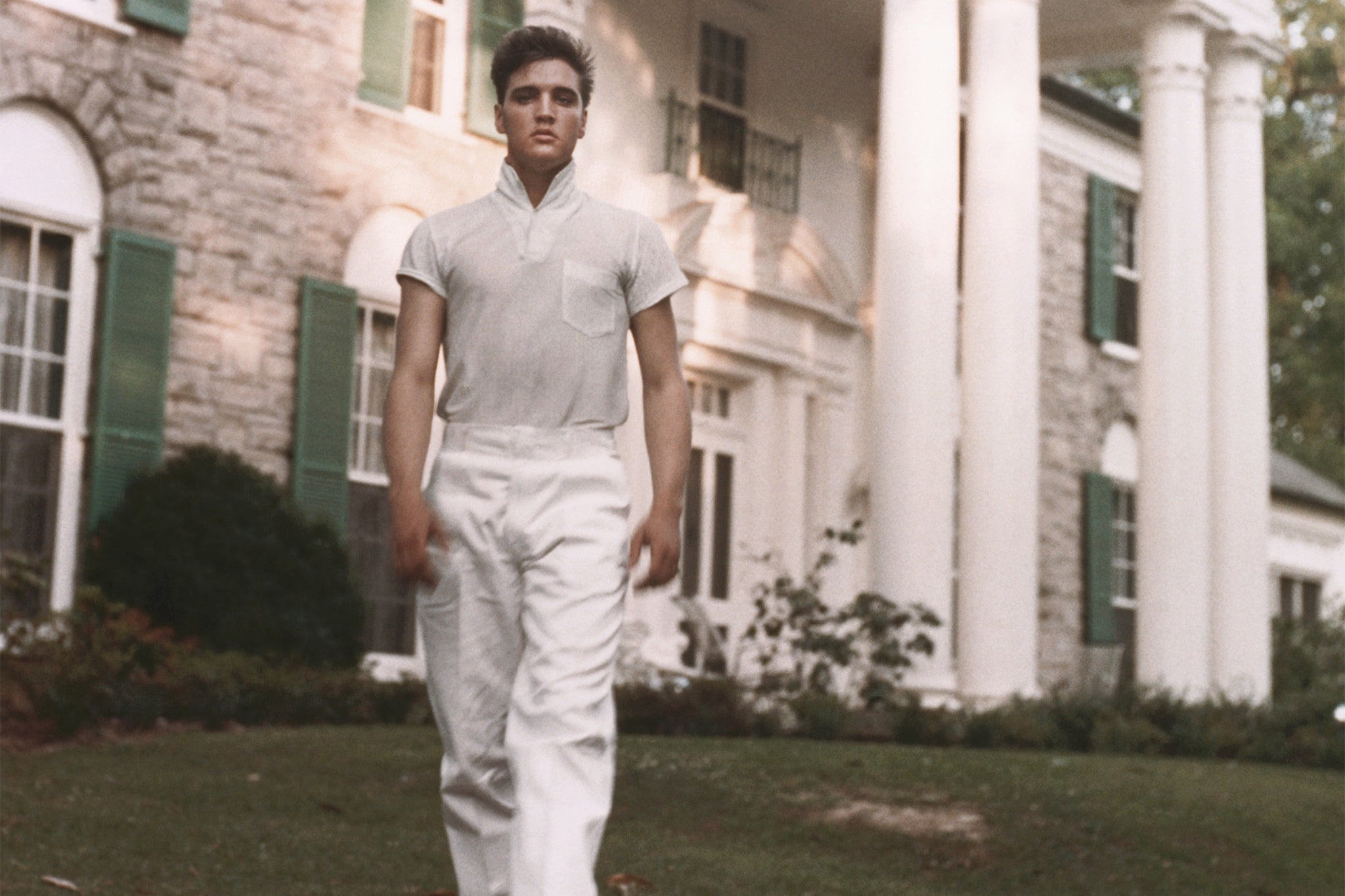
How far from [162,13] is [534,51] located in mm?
8866

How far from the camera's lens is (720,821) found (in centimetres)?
816

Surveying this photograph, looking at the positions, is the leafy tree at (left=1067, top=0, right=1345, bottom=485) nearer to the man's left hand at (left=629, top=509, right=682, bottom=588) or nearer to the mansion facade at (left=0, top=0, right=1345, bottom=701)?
the mansion facade at (left=0, top=0, right=1345, bottom=701)

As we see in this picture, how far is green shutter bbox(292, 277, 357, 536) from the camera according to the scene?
12.8 metres

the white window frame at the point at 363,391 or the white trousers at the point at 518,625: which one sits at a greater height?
the white window frame at the point at 363,391

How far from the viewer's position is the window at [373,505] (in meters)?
13.3

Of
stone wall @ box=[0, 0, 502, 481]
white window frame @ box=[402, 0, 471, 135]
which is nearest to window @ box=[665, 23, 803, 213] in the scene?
white window frame @ box=[402, 0, 471, 135]

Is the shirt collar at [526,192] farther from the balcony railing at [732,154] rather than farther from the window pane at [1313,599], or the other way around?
the window pane at [1313,599]

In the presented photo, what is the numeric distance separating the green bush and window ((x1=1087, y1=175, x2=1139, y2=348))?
1042 centimetres

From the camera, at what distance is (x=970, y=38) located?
1435cm

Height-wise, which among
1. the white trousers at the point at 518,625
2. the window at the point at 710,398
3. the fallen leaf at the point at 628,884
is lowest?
the fallen leaf at the point at 628,884

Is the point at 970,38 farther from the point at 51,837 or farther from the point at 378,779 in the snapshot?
the point at 51,837

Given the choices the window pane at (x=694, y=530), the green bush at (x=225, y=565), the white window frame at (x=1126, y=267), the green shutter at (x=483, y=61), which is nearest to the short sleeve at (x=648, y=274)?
the green bush at (x=225, y=565)

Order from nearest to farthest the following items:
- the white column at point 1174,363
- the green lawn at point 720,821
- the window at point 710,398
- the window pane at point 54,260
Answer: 1. the green lawn at point 720,821
2. the window pane at point 54,260
3. the white column at point 1174,363
4. the window at point 710,398

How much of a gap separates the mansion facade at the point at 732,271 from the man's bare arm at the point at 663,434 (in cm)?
817
